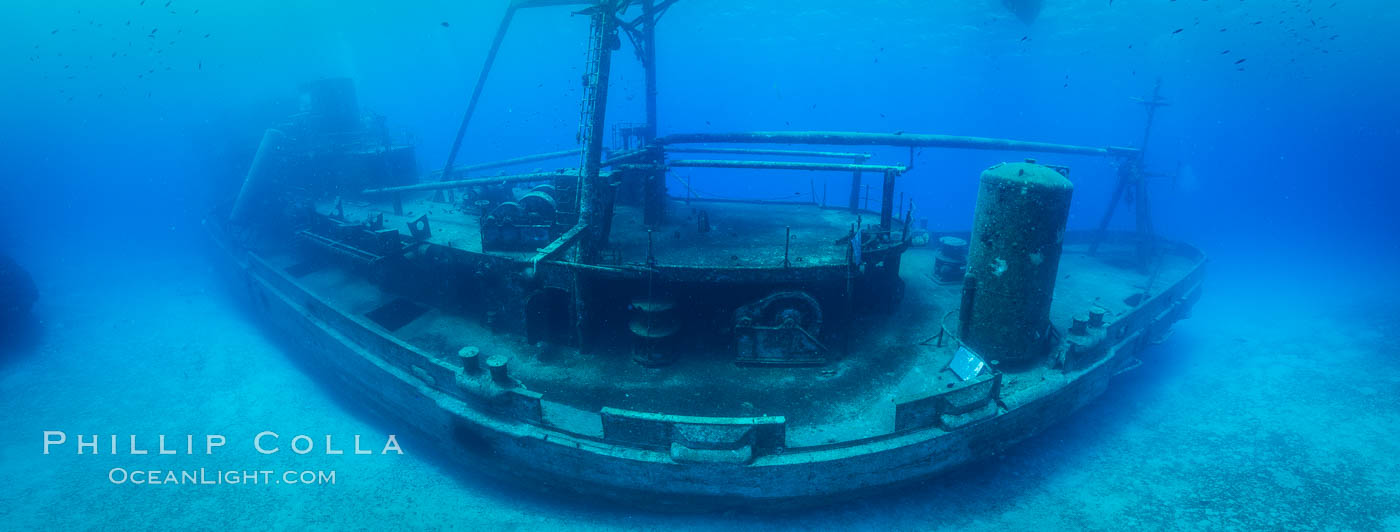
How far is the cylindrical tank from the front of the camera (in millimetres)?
8547

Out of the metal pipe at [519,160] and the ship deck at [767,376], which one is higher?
the metal pipe at [519,160]

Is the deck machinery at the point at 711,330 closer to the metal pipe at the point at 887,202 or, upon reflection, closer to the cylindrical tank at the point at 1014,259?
the cylindrical tank at the point at 1014,259

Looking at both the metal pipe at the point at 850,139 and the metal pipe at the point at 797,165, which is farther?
the metal pipe at the point at 850,139

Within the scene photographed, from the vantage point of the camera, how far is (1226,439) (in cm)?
1138

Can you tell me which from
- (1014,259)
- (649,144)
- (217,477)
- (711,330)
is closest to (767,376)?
(711,330)

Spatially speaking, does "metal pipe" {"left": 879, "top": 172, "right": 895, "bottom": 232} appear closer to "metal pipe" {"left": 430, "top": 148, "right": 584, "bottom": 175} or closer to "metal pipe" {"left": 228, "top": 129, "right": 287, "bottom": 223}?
"metal pipe" {"left": 430, "top": 148, "right": 584, "bottom": 175}

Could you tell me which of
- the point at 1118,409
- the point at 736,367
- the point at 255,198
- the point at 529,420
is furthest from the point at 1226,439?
the point at 255,198

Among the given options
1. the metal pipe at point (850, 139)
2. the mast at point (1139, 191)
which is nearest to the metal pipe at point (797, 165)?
the metal pipe at point (850, 139)

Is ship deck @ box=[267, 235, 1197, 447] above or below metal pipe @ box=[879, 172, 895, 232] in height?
below

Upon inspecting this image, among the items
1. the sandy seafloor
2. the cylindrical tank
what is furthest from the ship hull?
the cylindrical tank

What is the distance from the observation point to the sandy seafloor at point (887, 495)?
9.08m

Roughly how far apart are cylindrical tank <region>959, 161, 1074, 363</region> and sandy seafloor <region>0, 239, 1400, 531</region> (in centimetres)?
247

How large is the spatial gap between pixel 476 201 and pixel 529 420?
983cm

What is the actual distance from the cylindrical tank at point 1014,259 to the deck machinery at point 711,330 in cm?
4
